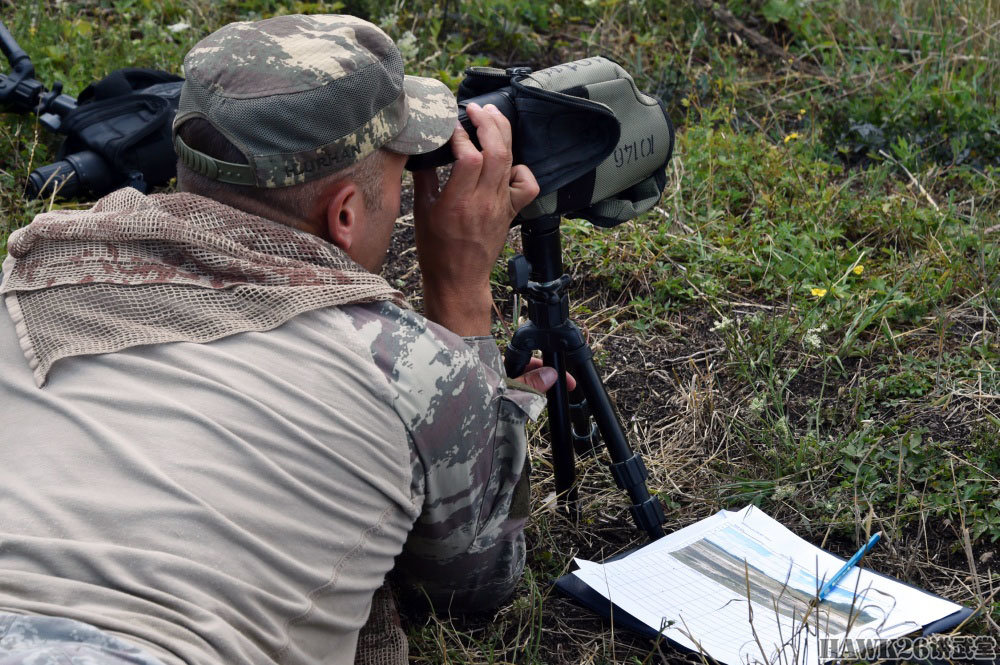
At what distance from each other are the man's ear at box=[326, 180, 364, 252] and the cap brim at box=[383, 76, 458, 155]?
10 cm

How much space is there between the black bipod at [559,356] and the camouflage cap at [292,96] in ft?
1.52

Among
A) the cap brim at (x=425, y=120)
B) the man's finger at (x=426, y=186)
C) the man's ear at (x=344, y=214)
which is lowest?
the man's finger at (x=426, y=186)

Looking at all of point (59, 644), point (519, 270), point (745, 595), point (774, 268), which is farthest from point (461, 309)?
point (774, 268)

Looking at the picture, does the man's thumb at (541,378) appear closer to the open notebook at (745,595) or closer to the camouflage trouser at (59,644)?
the open notebook at (745,595)

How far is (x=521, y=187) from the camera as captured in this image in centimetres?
185

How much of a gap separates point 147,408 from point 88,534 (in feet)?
0.61

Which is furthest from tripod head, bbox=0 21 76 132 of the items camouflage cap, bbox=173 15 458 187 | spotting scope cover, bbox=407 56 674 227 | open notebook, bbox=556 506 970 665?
open notebook, bbox=556 506 970 665

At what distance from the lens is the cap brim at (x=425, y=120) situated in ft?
5.42

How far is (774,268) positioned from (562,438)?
113 centimetres

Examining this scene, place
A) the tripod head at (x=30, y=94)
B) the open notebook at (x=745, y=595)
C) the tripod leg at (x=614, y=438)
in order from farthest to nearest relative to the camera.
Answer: the tripod head at (x=30, y=94) < the tripod leg at (x=614, y=438) < the open notebook at (x=745, y=595)

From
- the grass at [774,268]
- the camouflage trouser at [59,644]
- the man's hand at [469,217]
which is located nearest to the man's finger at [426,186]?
the man's hand at [469,217]

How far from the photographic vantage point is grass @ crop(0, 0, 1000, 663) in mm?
2232

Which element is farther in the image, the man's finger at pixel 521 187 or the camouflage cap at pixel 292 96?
the man's finger at pixel 521 187

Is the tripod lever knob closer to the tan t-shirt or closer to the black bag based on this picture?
the tan t-shirt
